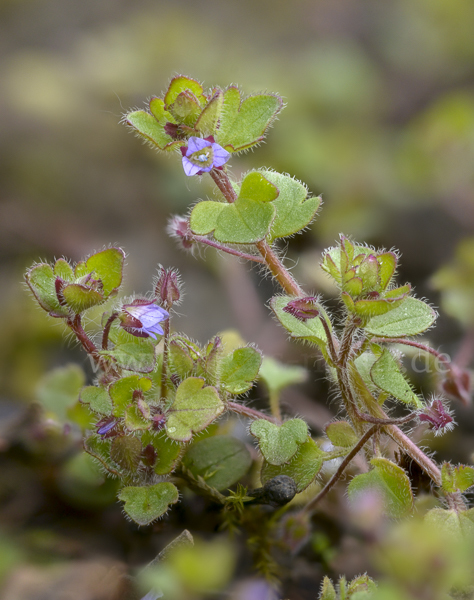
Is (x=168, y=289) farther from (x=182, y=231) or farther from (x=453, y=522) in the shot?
(x=453, y=522)

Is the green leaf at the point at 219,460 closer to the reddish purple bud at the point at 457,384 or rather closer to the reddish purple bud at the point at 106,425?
the reddish purple bud at the point at 106,425

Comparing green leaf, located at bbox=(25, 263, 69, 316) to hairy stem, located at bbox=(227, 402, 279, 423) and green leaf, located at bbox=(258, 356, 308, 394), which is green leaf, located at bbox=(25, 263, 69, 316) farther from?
green leaf, located at bbox=(258, 356, 308, 394)

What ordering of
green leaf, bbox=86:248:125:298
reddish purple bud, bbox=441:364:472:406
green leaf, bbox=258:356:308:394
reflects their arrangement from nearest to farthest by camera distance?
green leaf, bbox=86:248:125:298 < reddish purple bud, bbox=441:364:472:406 < green leaf, bbox=258:356:308:394

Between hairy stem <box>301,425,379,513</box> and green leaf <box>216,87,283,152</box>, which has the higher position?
green leaf <box>216,87,283,152</box>

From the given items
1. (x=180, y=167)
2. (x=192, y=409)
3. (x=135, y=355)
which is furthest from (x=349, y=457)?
(x=180, y=167)

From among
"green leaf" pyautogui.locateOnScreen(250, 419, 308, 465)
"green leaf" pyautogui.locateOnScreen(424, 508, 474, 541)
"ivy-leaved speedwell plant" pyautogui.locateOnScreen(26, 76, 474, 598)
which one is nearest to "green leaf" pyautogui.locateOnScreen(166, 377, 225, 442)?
"ivy-leaved speedwell plant" pyautogui.locateOnScreen(26, 76, 474, 598)

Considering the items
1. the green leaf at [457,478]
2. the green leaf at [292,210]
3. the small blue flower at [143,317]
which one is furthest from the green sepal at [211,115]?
the green leaf at [457,478]
